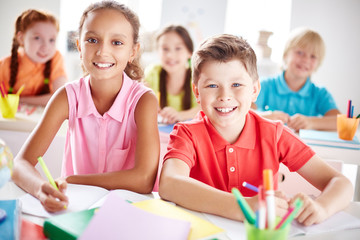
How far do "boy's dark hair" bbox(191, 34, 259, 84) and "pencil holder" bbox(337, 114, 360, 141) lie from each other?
886 millimetres

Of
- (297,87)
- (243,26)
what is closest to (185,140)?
(297,87)

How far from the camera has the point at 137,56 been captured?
152cm

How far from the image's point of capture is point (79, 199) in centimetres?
97

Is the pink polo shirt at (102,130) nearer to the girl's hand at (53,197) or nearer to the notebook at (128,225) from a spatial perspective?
the girl's hand at (53,197)

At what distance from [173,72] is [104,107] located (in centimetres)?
153

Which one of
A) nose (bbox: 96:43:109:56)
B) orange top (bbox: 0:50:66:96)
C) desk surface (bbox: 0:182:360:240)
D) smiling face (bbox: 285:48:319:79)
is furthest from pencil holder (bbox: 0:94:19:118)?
smiling face (bbox: 285:48:319:79)

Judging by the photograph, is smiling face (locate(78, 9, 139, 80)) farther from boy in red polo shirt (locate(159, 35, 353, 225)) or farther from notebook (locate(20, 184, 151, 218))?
notebook (locate(20, 184, 151, 218))

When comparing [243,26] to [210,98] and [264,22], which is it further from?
[210,98]

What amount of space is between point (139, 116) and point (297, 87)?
5.61 ft

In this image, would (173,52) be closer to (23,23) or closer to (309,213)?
(23,23)

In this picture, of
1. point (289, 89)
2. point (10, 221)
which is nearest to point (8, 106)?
point (10, 221)

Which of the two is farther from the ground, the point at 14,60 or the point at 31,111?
the point at 14,60

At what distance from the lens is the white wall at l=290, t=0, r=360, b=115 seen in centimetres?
394

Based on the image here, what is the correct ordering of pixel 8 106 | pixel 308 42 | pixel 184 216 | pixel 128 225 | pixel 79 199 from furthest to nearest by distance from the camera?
pixel 308 42, pixel 8 106, pixel 79 199, pixel 184 216, pixel 128 225
